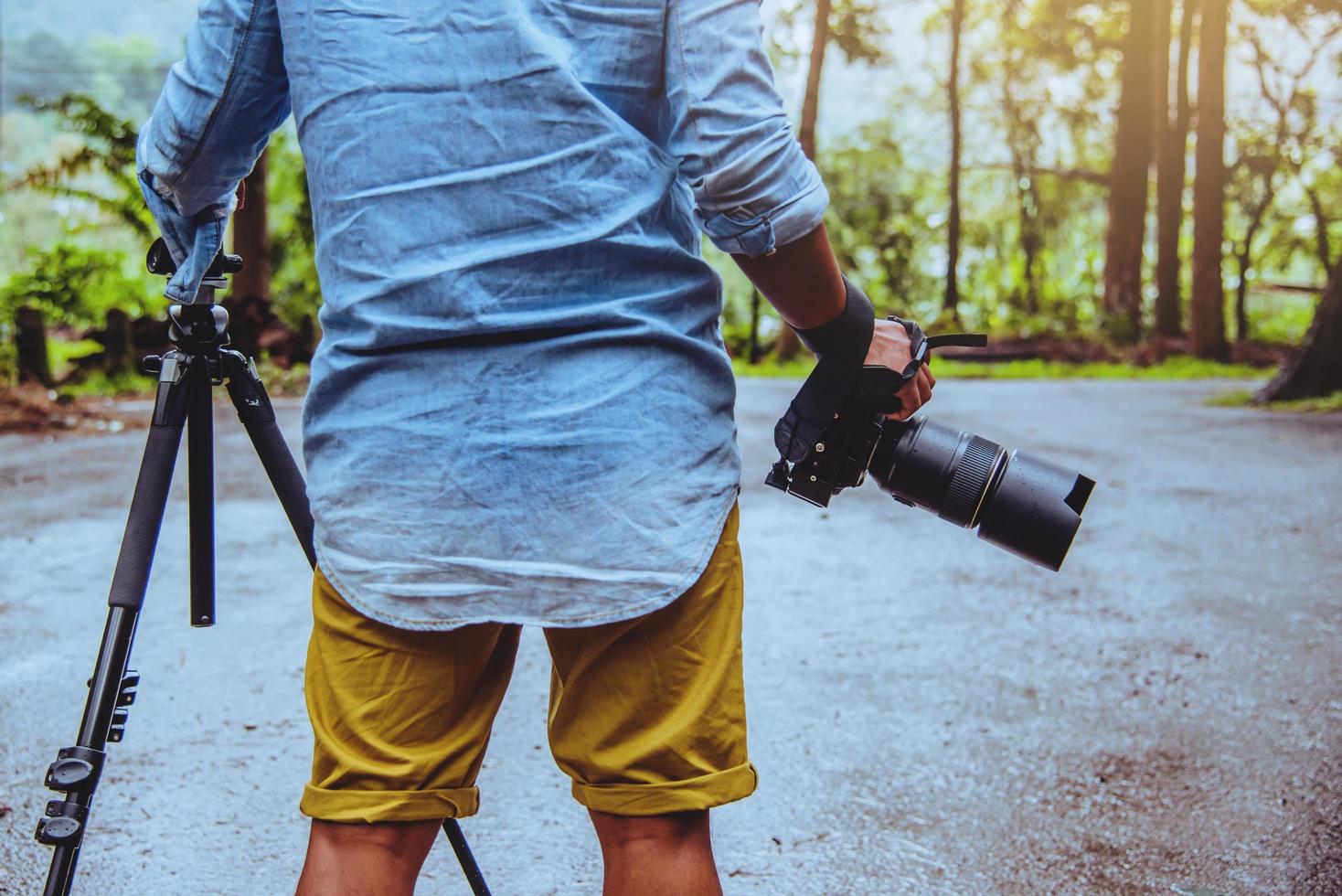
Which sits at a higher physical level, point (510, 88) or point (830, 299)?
point (510, 88)

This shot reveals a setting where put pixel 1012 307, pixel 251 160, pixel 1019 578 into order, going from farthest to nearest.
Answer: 1. pixel 1012 307
2. pixel 1019 578
3. pixel 251 160

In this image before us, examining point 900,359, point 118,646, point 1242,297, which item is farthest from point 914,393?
point 1242,297

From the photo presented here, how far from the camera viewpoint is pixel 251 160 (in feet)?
5.70

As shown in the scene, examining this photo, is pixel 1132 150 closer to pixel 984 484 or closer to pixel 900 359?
pixel 984 484

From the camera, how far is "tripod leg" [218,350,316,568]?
6.46 ft

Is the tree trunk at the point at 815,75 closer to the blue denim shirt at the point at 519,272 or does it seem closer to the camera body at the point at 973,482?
the camera body at the point at 973,482

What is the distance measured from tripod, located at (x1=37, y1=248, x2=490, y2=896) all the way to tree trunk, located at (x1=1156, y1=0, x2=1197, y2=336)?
815 inches

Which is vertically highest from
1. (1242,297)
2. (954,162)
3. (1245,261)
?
(954,162)

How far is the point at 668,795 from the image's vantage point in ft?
5.07

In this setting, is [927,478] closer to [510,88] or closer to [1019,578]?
[510,88]

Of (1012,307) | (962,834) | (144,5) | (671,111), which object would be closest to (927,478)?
(671,111)

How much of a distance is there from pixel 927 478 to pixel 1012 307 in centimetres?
2606

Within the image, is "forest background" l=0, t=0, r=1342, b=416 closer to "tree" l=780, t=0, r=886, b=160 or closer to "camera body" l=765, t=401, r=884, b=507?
"tree" l=780, t=0, r=886, b=160

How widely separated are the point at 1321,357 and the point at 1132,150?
15451mm
